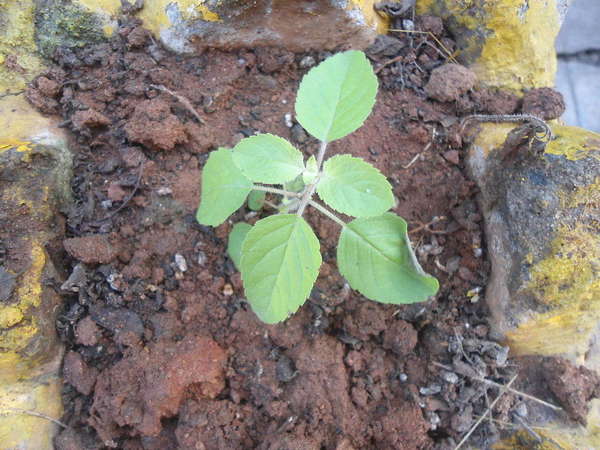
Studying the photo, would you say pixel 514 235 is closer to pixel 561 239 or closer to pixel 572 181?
pixel 561 239

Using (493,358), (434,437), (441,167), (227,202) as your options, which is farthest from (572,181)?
(227,202)

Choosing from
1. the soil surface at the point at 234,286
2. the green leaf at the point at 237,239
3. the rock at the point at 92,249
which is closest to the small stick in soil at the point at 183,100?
the soil surface at the point at 234,286

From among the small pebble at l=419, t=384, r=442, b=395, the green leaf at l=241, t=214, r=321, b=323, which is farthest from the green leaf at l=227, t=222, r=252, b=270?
the small pebble at l=419, t=384, r=442, b=395

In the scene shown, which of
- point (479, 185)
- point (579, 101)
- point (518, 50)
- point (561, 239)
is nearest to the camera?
point (561, 239)

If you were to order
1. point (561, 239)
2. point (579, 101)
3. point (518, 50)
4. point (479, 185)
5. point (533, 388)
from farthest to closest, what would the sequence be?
1. point (579, 101)
2. point (518, 50)
3. point (479, 185)
4. point (533, 388)
5. point (561, 239)

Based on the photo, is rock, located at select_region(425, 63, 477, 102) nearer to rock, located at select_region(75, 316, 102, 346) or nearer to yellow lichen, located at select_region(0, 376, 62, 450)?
rock, located at select_region(75, 316, 102, 346)
